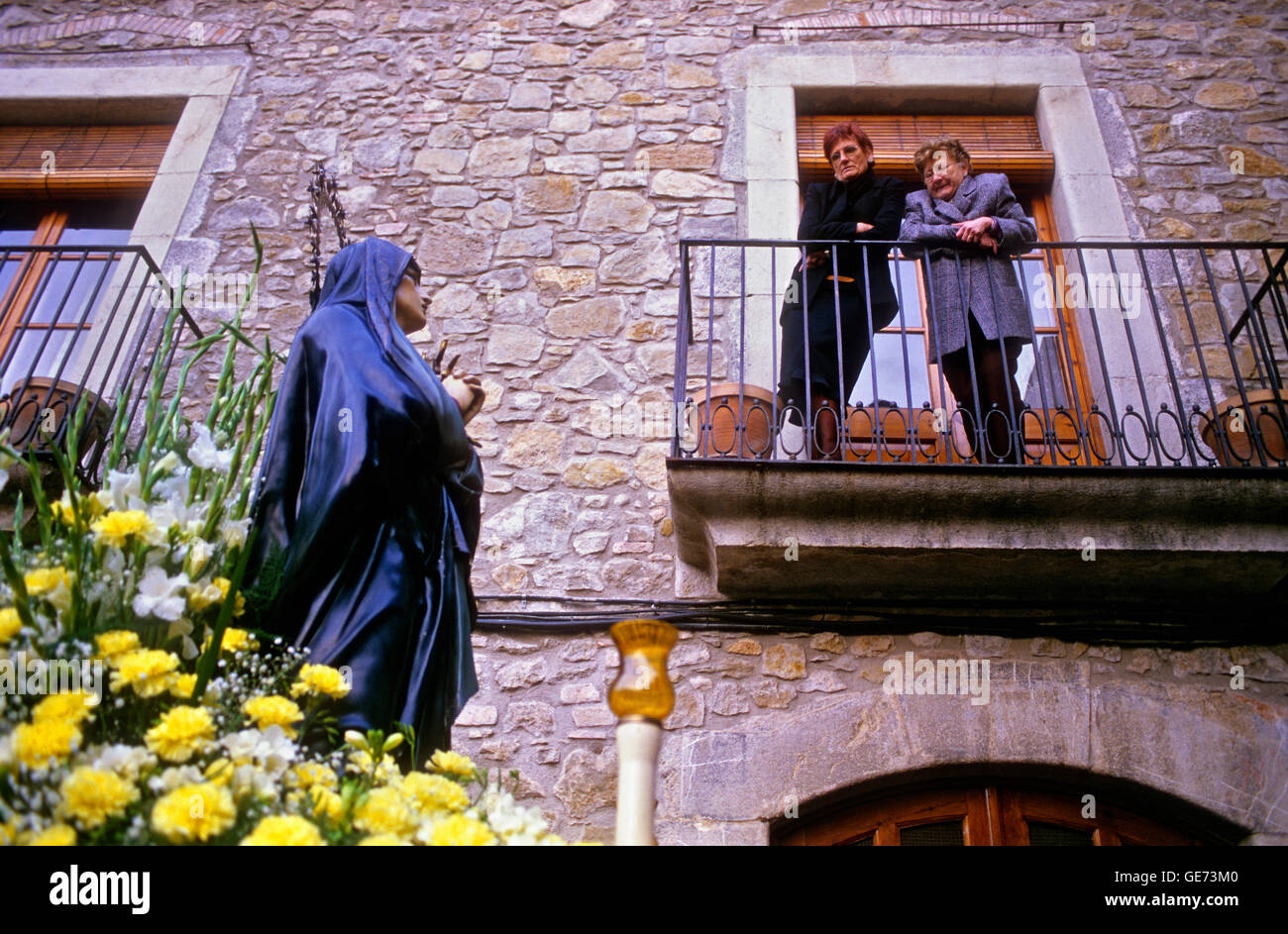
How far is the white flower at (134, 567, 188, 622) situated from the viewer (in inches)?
57.7

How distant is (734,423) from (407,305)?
5.80 feet

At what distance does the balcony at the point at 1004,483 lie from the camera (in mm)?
3561

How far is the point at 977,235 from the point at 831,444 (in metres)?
1.06

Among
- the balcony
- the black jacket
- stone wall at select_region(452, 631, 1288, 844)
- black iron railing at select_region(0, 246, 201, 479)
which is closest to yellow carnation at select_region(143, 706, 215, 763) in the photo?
stone wall at select_region(452, 631, 1288, 844)

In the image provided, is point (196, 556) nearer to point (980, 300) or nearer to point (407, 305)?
point (407, 305)

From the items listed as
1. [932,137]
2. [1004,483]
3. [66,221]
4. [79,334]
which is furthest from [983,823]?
[66,221]

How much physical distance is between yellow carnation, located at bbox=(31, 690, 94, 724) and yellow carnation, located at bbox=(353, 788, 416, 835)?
347mm

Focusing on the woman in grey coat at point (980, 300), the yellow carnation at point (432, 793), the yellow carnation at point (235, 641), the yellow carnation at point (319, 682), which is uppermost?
the woman in grey coat at point (980, 300)

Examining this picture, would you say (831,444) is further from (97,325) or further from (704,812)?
(97,325)

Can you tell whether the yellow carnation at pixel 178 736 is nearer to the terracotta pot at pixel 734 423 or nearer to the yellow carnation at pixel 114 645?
the yellow carnation at pixel 114 645

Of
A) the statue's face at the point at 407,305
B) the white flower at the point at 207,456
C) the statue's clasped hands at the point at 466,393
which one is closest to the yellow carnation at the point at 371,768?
the white flower at the point at 207,456

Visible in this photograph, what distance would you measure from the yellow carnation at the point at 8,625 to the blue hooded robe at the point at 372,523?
45 centimetres

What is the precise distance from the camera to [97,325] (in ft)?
15.7
